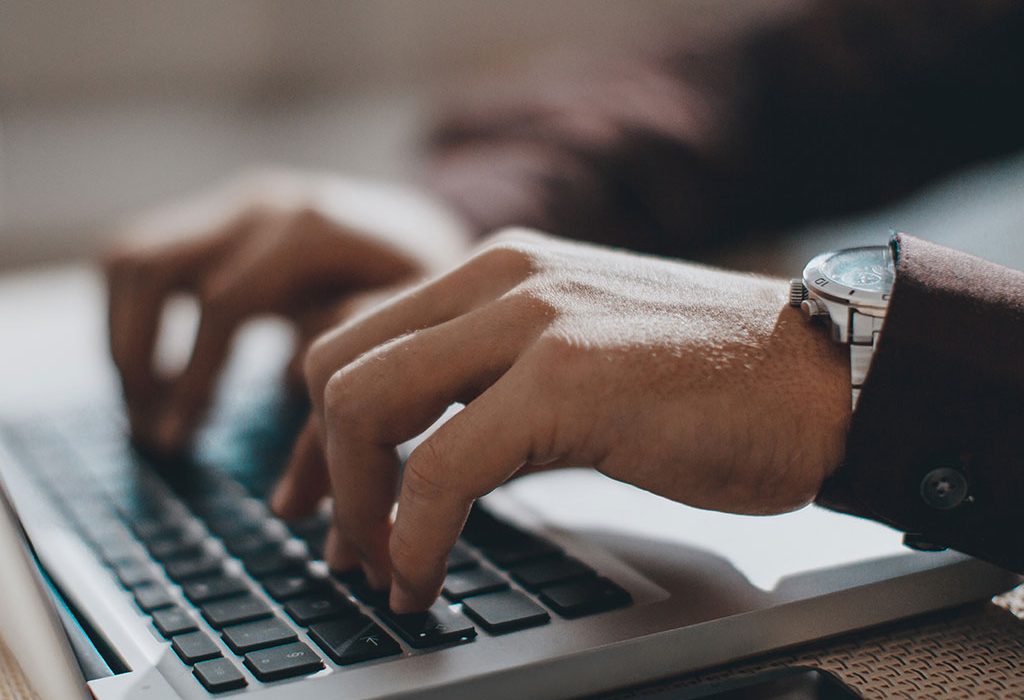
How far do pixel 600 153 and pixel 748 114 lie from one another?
17 centimetres

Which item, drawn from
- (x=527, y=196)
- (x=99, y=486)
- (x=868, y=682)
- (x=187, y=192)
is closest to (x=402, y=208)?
(x=527, y=196)

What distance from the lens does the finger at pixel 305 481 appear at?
50 centimetres

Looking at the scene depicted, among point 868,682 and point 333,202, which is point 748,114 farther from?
point 868,682

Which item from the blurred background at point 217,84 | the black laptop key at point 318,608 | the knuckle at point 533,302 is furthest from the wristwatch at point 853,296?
the blurred background at point 217,84

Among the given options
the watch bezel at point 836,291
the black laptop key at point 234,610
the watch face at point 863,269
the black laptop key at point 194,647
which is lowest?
the black laptop key at point 234,610

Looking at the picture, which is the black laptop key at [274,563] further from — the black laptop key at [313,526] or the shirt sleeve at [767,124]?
the shirt sleeve at [767,124]

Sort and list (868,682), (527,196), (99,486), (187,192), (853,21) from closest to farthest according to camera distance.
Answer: (868,682) → (99,486) → (527,196) → (853,21) → (187,192)

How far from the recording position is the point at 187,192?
1.83 metres

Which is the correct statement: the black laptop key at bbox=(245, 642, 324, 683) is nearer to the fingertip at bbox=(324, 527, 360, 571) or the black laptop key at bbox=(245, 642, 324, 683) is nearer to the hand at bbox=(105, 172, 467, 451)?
the fingertip at bbox=(324, 527, 360, 571)

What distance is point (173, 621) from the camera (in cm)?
39

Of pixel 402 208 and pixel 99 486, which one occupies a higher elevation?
pixel 402 208

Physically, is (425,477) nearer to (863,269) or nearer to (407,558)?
(407,558)

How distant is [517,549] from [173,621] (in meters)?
0.14

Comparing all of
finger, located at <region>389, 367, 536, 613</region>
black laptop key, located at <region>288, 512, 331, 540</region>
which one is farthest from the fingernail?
black laptop key, located at <region>288, 512, 331, 540</region>
